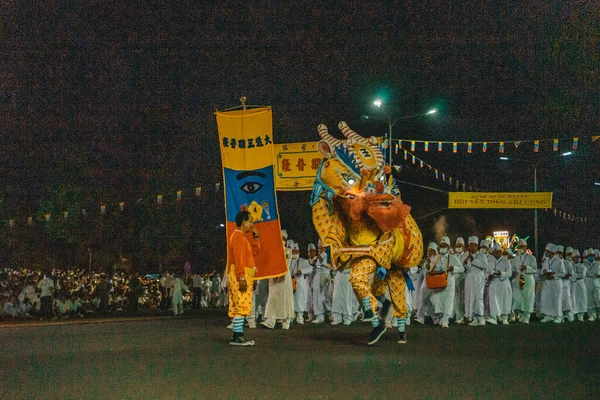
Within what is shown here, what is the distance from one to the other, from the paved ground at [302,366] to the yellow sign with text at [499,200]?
694 inches

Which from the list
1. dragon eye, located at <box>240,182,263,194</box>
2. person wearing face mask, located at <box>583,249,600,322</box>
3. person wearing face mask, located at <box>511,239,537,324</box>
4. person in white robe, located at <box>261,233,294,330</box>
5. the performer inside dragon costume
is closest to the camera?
→ the performer inside dragon costume

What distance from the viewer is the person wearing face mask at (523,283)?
71.7ft

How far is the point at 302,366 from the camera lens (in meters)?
10.3

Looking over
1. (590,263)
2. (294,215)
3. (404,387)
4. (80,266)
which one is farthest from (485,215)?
(404,387)

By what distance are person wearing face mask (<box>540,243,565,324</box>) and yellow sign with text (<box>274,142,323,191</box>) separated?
713cm

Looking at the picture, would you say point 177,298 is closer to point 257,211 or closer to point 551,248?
point 257,211

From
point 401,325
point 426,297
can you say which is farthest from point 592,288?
point 401,325

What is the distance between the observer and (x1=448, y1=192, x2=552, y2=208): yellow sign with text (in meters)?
33.7

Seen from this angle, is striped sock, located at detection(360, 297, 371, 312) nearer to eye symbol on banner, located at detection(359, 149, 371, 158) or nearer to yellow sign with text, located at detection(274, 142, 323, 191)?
eye symbol on banner, located at detection(359, 149, 371, 158)

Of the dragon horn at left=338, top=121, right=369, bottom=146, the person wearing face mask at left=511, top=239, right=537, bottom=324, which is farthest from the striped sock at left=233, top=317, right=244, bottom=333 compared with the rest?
the person wearing face mask at left=511, top=239, right=537, bottom=324

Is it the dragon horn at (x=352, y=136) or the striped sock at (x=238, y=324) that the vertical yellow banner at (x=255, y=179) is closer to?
the dragon horn at (x=352, y=136)

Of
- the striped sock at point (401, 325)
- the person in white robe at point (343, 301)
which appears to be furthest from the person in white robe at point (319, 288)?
the striped sock at point (401, 325)

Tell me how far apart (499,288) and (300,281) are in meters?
5.24

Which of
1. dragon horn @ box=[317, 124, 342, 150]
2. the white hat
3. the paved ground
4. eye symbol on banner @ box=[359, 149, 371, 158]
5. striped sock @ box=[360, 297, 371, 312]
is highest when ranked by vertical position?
dragon horn @ box=[317, 124, 342, 150]
